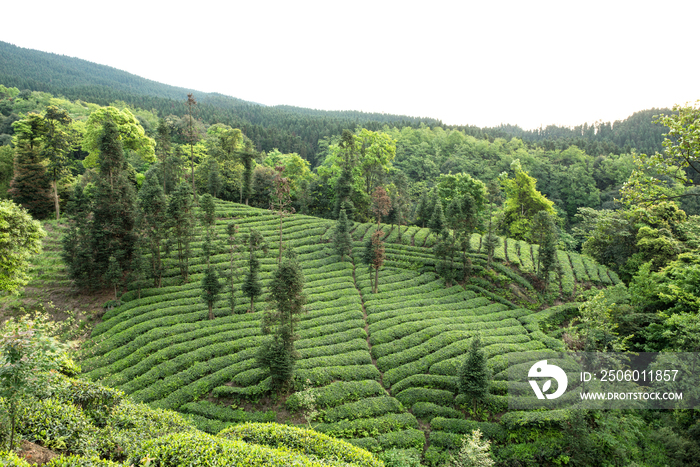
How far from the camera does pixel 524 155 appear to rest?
8456cm

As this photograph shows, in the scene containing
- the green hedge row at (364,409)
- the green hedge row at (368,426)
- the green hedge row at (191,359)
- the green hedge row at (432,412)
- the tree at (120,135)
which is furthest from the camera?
the tree at (120,135)

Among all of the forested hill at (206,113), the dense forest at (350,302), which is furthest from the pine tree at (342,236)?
the forested hill at (206,113)

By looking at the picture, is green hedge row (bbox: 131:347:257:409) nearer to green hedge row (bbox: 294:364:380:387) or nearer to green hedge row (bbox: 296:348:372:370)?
green hedge row (bbox: 296:348:372:370)

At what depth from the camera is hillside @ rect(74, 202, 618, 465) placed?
766 inches

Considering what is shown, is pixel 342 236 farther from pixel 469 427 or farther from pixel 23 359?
pixel 23 359

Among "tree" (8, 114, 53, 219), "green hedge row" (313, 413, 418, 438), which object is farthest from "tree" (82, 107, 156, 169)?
"green hedge row" (313, 413, 418, 438)

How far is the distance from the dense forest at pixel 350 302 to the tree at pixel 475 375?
0.37 feet

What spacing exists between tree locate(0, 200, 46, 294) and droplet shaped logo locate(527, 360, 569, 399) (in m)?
35.8

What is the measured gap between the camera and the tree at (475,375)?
19328 millimetres

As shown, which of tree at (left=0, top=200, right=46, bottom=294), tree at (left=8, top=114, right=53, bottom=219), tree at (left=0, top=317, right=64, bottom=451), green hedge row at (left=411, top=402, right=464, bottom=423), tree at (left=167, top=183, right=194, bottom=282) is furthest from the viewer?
tree at (left=8, top=114, right=53, bottom=219)

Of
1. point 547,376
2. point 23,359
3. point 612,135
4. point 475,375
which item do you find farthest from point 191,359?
point 612,135

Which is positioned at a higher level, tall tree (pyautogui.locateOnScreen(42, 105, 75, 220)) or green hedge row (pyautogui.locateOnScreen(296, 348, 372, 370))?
tall tree (pyautogui.locateOnScreen(42, 105, 75, 220))

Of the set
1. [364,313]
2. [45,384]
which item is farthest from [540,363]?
[45,384]

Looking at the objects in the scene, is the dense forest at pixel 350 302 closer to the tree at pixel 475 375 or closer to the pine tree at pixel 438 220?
the tree at pixel 475 375
